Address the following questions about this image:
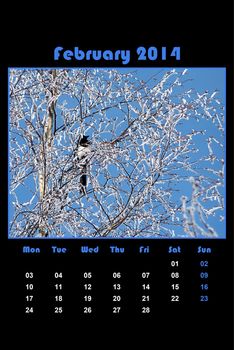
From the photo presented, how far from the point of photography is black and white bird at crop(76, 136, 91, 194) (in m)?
4.40

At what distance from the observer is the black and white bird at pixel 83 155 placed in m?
4.40

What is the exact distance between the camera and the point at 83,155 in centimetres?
444
